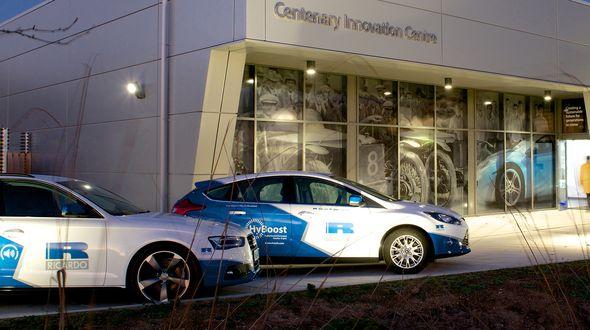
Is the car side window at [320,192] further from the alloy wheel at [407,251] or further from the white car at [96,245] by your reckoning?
the white car at [96,245]

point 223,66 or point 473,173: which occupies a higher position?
point 223,66

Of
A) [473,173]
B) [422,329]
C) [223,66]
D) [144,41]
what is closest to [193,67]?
[223,66]

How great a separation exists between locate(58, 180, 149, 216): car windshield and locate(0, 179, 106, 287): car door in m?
0.24

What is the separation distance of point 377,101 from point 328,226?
8.34m

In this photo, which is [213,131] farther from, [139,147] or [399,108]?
[399,108]

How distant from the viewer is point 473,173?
2008 centimetres

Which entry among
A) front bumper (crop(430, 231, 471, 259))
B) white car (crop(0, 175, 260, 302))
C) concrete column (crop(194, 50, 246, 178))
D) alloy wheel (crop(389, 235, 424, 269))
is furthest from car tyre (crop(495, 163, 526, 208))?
white car (crop(0, 175, 260, 302))

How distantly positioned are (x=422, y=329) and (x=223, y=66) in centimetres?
833

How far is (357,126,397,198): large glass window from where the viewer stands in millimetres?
17047

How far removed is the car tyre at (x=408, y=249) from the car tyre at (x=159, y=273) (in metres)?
3.39

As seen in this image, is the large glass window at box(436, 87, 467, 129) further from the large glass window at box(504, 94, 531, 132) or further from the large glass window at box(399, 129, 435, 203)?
the large glass window at box(504, 94, 531, 132)

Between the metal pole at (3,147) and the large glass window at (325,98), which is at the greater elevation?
the large glass window at (325,98)

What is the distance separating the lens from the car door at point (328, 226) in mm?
9570

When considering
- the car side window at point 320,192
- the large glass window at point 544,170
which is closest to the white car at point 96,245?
the car side window at point 320,192
